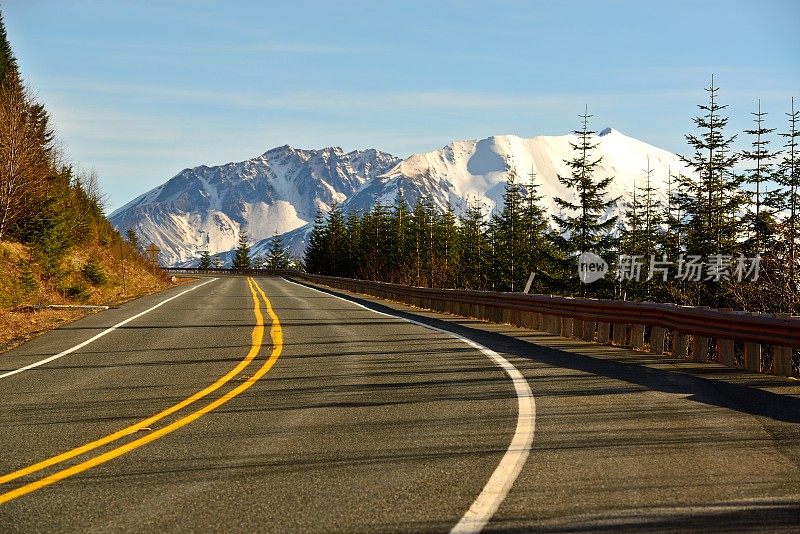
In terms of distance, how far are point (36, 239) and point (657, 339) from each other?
3336cm

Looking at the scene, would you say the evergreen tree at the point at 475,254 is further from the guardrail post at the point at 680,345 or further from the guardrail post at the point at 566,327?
the guardrail post at the point at 680,345

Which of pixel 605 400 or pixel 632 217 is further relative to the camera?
pixel 632 217

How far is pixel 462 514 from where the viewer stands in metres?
4.83

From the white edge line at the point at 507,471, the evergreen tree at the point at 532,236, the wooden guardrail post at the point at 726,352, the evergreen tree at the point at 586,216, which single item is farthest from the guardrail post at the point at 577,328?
the evergreen tree at the point at 532,236

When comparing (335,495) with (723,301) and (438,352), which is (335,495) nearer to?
(438,352)

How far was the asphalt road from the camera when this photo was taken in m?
4.89

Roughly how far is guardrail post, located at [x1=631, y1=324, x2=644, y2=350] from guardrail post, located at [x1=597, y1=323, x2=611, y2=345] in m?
1.14

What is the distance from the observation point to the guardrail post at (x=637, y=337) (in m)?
15.6

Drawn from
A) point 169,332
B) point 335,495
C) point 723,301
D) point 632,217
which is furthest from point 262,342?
point 632,217

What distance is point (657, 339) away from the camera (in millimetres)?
14891

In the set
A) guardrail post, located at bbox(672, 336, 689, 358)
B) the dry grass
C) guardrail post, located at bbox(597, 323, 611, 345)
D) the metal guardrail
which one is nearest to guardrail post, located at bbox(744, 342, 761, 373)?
the metal guardrail

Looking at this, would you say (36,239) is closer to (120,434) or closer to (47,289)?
(47,289)

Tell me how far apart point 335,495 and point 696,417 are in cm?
434

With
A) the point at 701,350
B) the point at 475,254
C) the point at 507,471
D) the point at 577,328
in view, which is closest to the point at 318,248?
the point at 475,254
